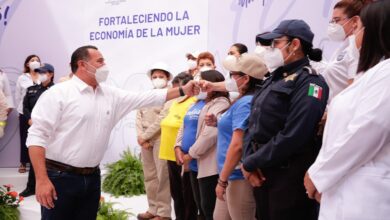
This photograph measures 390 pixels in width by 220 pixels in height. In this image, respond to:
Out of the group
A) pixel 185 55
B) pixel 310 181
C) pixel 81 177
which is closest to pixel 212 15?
pixel 185 55

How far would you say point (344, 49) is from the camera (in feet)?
8.98

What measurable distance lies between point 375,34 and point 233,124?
1342 millimetres

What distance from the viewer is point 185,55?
622cm

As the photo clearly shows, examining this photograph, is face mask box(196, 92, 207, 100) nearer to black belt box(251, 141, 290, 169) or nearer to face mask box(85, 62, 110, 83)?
face mask box(85, 62, 110, 83)

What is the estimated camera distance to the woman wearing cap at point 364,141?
1.56 meters

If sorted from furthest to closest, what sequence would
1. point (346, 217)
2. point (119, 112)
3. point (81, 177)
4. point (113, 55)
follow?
1. point (113, 55)
2. point (119, 112)
3. point (81, 177)
4. point (346, 217)

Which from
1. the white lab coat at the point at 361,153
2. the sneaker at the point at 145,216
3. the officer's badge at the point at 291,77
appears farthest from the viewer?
the sneaker at the point at 145,216

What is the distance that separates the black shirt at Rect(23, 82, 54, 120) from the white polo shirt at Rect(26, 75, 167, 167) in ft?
10.9

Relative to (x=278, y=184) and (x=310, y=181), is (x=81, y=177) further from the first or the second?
(x=310, y=181)

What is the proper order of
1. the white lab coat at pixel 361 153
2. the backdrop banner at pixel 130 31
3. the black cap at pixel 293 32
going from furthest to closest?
the backdrop banner at pixel 130 31 < the black cap at pixel 293 32 < the white lab coat at pixel 361 153

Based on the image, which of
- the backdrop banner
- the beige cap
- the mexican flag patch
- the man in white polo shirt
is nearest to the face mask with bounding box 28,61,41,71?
the backdrop banner

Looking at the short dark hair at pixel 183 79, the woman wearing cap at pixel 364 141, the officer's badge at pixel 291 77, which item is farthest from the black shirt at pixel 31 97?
the woman wearing cap at pixel 364 141

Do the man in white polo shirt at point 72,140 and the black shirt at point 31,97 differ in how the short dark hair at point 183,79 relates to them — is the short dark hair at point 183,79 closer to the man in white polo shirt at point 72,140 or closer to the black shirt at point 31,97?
the man in white polo shirt at point 72,140

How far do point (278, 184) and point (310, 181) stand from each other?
0.46 metres
